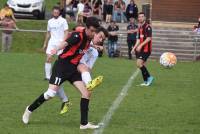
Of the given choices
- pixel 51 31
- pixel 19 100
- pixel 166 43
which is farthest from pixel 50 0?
pixel 19 100

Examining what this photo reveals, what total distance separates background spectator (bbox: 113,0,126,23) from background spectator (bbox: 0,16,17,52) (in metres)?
9.22

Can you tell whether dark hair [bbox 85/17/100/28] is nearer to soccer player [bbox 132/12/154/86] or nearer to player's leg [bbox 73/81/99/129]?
player's leg [bbox 73/81/99/129]

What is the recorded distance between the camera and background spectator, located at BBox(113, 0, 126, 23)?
37500 mm

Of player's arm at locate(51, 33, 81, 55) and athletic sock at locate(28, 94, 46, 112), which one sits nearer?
player's arm at locate(51, 33, 81, 55)

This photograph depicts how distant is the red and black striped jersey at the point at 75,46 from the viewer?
10.6m

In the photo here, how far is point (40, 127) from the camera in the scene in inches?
420

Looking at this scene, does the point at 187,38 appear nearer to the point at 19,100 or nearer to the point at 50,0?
the point at 19,100

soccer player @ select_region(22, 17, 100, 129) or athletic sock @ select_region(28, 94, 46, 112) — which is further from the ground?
soccer player @ select_region(22, 17, 100, 129)

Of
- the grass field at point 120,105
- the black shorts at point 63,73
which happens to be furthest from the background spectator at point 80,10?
the black shorts at point 63,73

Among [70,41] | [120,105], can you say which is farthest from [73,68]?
[120,105]

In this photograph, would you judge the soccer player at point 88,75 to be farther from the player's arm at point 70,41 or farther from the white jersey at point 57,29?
the white jersey at point 57,29

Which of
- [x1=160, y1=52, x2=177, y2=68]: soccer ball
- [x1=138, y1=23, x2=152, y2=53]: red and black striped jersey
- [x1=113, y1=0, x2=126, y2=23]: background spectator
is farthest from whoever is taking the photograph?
[x1=113, y1=0, x2=126, y2=23]: background spectator

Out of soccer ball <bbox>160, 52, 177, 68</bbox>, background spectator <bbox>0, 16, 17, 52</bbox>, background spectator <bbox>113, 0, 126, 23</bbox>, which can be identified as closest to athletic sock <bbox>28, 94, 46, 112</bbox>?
soccer ball <bbox>160, 52, 177, 68</bbox>

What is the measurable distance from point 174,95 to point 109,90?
1593 mm
